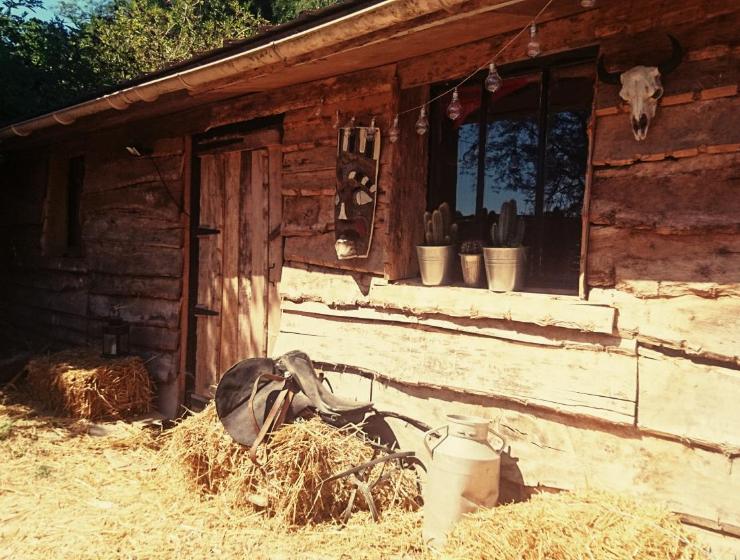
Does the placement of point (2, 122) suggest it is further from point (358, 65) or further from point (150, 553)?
point (150, 553)

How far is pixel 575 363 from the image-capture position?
9.23 feet

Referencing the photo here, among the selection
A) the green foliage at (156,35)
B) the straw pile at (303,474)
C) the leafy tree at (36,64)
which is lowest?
the straw pile at (303,474)

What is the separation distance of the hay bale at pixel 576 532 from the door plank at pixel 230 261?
312cm

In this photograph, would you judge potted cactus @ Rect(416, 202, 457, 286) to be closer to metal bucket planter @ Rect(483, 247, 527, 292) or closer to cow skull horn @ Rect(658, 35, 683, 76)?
metal bucket planter @ Rect(483, 247, 527, 292)

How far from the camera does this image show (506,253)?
3133mm

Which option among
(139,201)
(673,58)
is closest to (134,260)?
(139,201)

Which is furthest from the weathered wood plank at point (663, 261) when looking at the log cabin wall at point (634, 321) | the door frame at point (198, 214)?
the door frame at point (198, 214)

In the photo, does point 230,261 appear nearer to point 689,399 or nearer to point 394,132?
point 394,132

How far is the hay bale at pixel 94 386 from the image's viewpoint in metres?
5.04

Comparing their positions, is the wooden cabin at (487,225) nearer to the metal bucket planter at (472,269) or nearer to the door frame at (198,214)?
the door frame at (198,214)

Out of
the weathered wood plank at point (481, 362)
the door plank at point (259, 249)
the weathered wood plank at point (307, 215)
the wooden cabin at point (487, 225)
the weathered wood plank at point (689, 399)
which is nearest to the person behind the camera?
the weathered wood plank at point (689, 399)

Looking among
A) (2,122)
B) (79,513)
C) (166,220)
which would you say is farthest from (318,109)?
(2,122)

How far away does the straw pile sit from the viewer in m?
3.06

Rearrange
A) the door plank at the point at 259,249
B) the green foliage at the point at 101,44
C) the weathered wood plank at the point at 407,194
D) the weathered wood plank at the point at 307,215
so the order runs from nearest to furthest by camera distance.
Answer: the weathered wood plank at the point at 407,194
the weathered wood plank at the point at 307,215
the door plank at the point at 259,249
the green foliage at the point at 101,44
